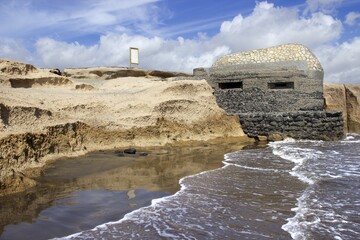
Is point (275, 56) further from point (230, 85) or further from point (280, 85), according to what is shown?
point (230, 85)

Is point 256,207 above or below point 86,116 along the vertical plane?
below

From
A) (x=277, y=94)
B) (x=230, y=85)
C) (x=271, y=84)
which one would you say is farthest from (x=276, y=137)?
(x=230, y=85)

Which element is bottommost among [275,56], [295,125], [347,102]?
[295,125]

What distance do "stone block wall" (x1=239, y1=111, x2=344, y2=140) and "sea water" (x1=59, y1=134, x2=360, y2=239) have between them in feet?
16.2

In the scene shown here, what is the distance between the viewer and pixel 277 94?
14.9m

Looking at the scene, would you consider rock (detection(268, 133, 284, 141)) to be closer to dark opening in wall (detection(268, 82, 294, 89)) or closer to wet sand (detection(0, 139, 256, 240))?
dark opening in wall (detection(268, 82, 294, 89))

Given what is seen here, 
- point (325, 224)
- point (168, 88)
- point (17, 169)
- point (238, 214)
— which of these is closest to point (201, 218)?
point (238, 214)

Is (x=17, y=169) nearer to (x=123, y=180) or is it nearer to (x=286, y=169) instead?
(x=123, y=180)

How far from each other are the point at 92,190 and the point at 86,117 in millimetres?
4301

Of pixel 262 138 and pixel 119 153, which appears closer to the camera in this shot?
pixel 119 153

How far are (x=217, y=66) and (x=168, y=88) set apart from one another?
3523 millimetres

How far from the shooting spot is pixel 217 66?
16.0 m

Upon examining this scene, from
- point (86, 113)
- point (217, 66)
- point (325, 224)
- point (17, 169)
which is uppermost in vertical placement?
point (217, 66)

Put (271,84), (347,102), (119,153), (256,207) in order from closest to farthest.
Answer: (256,207) → (119,153) → (271,84) → (347,102)
